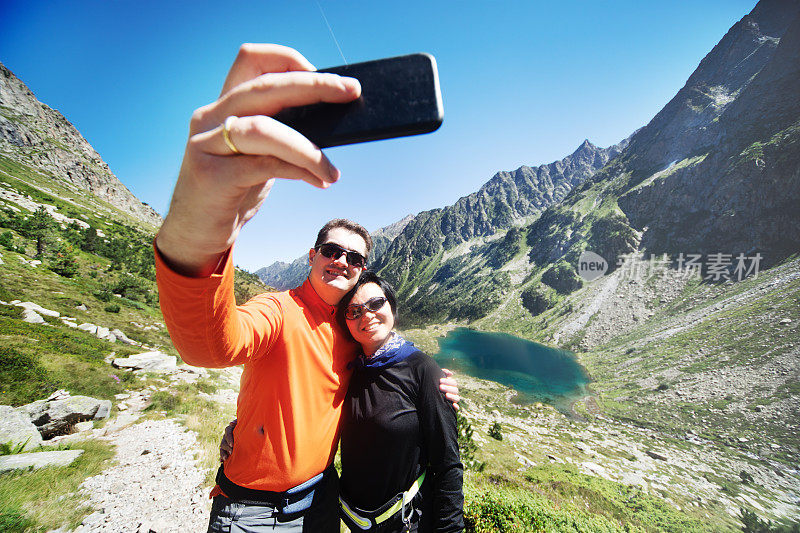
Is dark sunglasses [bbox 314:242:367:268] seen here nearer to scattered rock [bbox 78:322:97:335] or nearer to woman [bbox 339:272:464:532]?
woman [bbox 339:272:464:532]

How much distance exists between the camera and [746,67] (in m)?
126

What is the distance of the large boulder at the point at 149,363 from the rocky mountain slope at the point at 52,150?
91486mm

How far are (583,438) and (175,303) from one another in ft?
158

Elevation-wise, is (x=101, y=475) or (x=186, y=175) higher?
(x=186, y=175)

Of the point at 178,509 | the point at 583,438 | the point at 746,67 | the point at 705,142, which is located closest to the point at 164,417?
the point at 178,509

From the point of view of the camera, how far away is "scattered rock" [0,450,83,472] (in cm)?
602

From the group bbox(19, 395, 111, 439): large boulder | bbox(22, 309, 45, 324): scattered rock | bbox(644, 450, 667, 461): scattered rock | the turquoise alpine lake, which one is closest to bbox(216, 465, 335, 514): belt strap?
bbox(19, 395, 111, 439): large boulder

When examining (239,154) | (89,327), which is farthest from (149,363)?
(239,154)

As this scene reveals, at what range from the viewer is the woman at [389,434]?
2.90 meters

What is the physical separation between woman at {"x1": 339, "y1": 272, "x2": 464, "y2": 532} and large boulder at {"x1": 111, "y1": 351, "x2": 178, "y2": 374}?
1538 centimetres

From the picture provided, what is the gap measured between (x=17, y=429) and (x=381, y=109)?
12362 mm

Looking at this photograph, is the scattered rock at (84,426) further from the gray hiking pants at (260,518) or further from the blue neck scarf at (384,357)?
the blue neck scarf at (384,357)

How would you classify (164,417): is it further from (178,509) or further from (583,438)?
(583,438)

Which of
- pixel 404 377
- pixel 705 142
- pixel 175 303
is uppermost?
pixel 705 142
